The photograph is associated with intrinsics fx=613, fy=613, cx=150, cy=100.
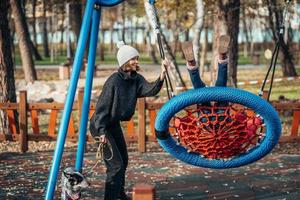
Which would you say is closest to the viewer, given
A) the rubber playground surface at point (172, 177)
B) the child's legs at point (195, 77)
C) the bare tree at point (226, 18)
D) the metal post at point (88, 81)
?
the child's legs at point (195, 77)

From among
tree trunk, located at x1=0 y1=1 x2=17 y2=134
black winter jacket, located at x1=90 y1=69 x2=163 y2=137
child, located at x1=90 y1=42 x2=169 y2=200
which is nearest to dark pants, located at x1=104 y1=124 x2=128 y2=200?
child, located at x1=90 y1=42 x2=169 y2=200

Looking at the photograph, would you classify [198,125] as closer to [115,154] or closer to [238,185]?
[115,154]

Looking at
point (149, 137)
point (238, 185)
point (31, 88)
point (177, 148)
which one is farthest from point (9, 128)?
point (31, 88)

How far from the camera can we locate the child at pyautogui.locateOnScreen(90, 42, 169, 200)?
19.5 ft

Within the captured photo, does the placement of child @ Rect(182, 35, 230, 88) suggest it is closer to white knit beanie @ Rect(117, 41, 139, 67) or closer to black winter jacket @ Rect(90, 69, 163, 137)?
black winter jacket @ Rect(90, 69, 163, 137)

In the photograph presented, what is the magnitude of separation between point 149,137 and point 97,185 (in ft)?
8.69

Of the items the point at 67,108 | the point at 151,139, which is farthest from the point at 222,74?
the point at 151,139

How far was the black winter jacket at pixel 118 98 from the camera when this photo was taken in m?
5.93

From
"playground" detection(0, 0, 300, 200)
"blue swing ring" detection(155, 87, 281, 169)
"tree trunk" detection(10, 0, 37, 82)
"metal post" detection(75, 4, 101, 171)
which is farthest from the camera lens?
"tree trunk" detection(10, 0, 37, 82)

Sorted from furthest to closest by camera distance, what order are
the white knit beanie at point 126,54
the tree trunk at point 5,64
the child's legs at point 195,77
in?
the tree trunk at point 5,64
the white knit beanie at point 126,54
the child's legs at point 195,77

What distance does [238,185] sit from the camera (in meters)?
7.60

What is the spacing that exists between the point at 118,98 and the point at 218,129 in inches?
40.8

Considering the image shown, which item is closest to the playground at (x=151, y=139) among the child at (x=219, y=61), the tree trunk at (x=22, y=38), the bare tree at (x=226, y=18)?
the child at (x=219, y=61)

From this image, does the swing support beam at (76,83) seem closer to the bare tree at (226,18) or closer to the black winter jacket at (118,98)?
the black winter jacket at (118,98)
